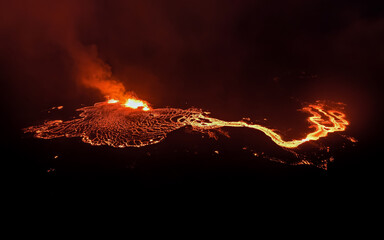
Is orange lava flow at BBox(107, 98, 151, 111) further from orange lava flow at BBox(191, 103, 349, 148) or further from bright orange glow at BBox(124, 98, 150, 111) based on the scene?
orange lava flow at BBox(191, 103, 349, 148)

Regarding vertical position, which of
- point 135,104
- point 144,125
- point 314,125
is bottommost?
point 144,125

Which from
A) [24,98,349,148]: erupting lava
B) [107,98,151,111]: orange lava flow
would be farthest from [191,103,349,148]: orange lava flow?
[107,98,151,111]: orange lava flow

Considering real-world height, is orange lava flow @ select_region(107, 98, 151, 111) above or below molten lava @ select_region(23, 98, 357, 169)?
above

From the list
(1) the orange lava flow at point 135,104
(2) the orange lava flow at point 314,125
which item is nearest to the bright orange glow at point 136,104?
(1) the orange lava flow at point 135,104

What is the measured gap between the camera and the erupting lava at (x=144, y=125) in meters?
6.35

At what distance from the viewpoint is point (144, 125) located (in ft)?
23.4

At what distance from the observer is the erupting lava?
635cm

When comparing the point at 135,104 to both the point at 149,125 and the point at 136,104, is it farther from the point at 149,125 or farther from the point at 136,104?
the point at 149,125

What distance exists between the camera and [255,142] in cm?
607

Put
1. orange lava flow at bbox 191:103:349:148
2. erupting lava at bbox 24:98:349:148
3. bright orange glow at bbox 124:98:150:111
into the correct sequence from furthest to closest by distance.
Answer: bright orange glow at bbox 124:98:150:111
erupting lava at bbox 24:98:349:148
orange lava flow at bbox 191:103:349:148

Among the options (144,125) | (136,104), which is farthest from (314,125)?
(136,104)

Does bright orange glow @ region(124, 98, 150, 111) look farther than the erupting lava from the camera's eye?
Yes

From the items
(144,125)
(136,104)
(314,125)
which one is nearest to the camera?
(314,125)

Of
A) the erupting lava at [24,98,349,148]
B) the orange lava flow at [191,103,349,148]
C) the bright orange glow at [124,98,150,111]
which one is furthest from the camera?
the bright orange glow at [124,98,150,111]
